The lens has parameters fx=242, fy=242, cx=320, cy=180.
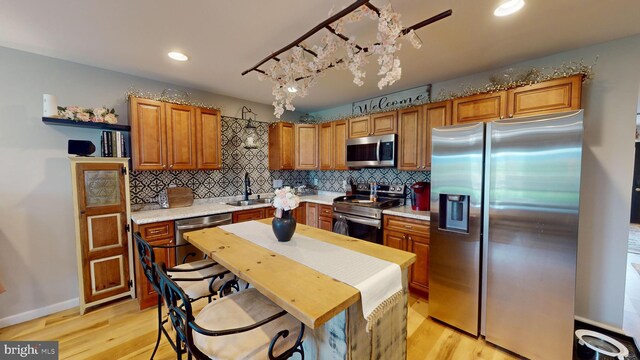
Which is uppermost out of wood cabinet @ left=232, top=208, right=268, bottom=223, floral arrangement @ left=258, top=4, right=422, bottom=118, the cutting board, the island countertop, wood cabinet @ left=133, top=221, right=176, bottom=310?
floral arrangement @ left=258, top=4, right=422, bottom=118

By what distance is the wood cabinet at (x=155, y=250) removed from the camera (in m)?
2.46

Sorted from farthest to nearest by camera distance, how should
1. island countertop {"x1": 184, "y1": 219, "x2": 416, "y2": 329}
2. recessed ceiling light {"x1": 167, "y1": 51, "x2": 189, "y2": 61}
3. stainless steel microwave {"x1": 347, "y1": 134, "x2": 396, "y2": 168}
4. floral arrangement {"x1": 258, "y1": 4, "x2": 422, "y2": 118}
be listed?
1. stainless steel microwave {"x1": 347, "y1": 134, "x2": 396, "y2": 168}
2. recessed ceiling light {"x1": 167, "y1": 51, "x2": 189, "y2": 61}
3. floral arrangement {"x1": 258, "y1": 4, "x2": 422, "y2": 118}
4. island countertop {"x1": 184, "y1": 219, "x2": 416, "y2": 329}

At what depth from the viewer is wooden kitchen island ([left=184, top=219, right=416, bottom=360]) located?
0.98m

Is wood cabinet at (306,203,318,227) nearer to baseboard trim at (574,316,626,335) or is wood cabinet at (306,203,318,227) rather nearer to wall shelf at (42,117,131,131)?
wall shelf at (42,117,131,131)

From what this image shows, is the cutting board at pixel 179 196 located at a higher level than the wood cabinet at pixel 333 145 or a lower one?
lower

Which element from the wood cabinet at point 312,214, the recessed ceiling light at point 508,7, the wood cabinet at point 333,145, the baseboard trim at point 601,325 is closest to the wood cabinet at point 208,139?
the wood cabinet at point 312,214

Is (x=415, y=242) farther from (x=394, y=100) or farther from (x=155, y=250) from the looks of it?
(x=155, y=250)

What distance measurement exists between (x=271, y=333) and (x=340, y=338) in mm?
343

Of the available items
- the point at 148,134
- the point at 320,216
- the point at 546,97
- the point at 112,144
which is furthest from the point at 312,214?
the point at 546,97

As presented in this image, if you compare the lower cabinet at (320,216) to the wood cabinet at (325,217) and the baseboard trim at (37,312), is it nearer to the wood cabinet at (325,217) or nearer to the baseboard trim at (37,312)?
the wood cabinet at (325,217)

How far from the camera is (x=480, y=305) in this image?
6.80ft

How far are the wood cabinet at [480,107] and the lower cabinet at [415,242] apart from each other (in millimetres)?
1185

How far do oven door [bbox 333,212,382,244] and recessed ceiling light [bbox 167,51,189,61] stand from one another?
8.19 ft

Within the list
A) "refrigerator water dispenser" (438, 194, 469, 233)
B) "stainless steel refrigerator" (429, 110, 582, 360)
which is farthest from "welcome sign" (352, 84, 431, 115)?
"refrigerator water dispenser" (438, 194, 469, 233)
